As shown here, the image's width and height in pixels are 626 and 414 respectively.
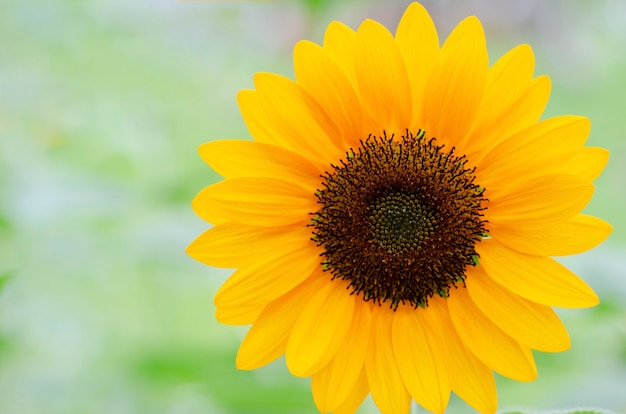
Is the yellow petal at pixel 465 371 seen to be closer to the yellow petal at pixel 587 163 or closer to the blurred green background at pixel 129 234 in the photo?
the blurred green background at pixel 129 234

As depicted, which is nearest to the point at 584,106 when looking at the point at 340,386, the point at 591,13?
the point at 591,13

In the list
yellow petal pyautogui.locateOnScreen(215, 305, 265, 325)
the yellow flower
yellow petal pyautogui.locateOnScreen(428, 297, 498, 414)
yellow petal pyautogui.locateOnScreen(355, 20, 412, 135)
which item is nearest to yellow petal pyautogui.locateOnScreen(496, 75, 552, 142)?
the yellow flower

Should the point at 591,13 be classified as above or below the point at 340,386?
above

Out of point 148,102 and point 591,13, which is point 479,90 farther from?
point 591,13

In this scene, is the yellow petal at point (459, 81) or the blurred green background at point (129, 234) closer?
the yellow petal at point (459, 81)

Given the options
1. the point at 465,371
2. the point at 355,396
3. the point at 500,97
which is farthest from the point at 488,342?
the point at 500,97

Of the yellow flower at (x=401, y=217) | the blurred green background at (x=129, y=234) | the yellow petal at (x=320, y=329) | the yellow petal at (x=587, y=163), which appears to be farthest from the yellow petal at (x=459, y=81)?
the blurred green background at (x=129, y=234)
